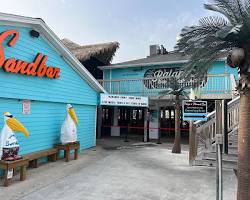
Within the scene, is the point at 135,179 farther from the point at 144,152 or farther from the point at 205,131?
the point at 144,152

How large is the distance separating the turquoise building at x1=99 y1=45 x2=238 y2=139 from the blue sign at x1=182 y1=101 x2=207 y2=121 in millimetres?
6011

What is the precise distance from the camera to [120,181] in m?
7.01

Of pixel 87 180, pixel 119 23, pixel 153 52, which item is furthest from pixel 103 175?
pixel 153 52

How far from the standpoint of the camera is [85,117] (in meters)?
→ 12.8

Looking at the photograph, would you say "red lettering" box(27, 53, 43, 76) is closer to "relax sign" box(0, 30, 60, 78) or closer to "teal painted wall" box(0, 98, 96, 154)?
"relax sign" box(0, 30, 60, 78)

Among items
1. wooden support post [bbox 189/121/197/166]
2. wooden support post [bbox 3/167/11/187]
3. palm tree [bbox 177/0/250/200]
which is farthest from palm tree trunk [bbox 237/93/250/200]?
wooden support post [bbox 3/167/11/187]

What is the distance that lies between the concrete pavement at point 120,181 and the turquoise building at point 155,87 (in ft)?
15.9

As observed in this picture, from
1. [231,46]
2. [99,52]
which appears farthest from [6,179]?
[99,52]

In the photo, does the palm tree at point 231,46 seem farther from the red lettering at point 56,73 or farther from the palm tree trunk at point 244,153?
the red lettering at point 56,73

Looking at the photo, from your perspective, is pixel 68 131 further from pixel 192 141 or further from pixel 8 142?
pixel 192 141

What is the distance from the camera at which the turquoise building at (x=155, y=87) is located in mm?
13922

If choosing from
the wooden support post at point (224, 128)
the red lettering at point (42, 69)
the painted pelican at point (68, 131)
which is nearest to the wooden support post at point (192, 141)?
the wooden support post at point (224, 128)

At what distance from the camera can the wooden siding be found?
7609mm

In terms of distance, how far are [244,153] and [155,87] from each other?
1250 cm
